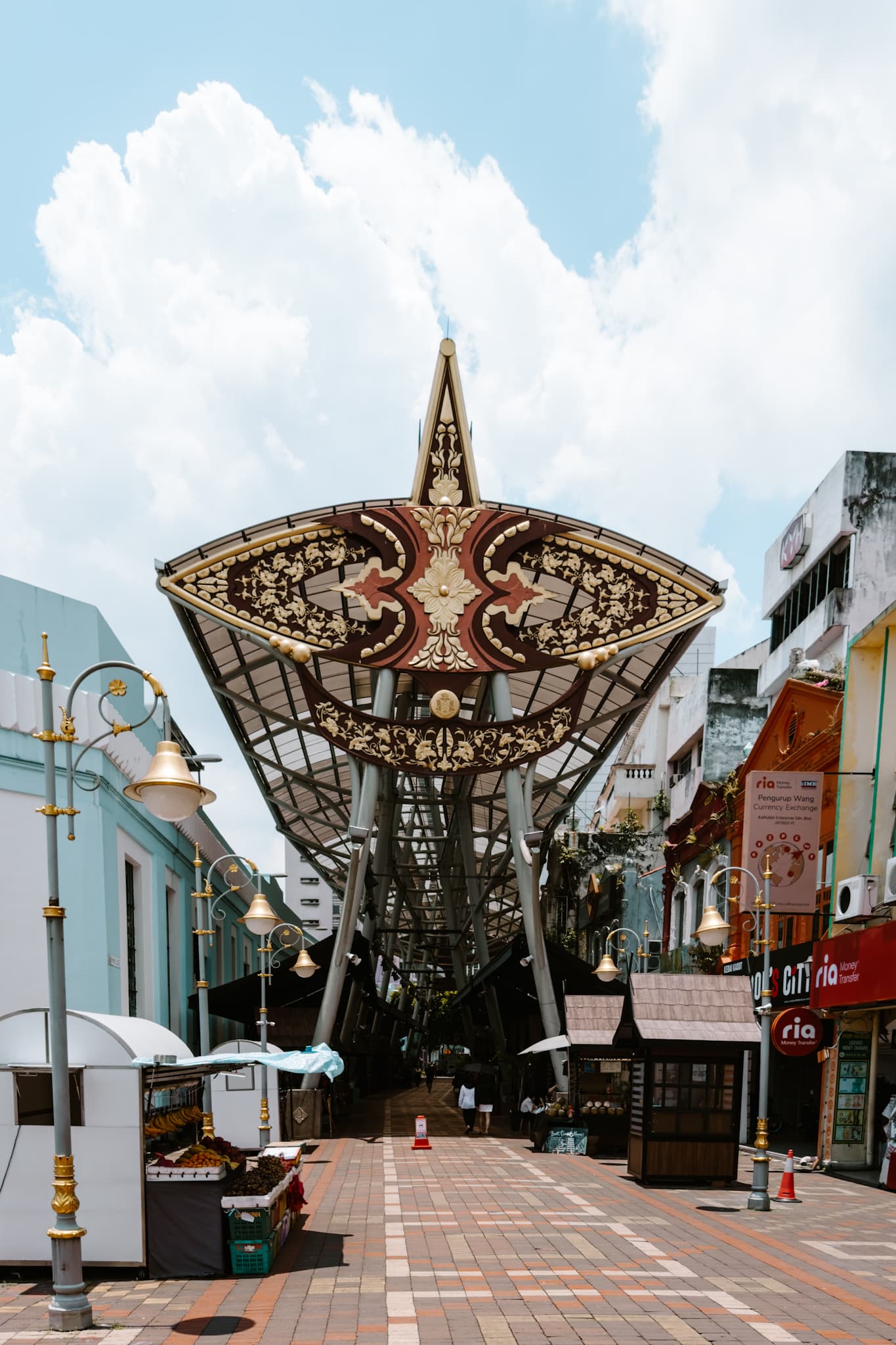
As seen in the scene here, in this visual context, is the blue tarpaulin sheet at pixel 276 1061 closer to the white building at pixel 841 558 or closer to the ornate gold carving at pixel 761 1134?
the ornate gold carving at pixel 761 1134

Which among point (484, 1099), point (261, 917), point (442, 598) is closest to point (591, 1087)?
point (484, 1099)

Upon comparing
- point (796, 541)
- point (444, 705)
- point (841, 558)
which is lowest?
point (444, 705)

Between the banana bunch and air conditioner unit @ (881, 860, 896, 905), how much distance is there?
13.0m

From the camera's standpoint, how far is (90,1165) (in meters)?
12.7

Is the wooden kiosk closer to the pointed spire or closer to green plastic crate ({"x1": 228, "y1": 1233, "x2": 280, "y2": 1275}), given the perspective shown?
green plastic crate ({"x1": 228, "y1": 1233, "x2": 280, "y2": 1275})

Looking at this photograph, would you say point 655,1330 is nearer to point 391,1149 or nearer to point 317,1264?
point 317,1264

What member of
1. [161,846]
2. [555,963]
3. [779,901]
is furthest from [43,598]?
[555,963]

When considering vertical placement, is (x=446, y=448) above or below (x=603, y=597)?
above

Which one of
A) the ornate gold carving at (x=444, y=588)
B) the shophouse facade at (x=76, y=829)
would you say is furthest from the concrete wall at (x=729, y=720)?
the shophouse facade at (x=76, y=829)

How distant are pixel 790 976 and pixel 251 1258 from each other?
18.4 meters

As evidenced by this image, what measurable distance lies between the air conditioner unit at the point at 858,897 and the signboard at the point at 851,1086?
261cm

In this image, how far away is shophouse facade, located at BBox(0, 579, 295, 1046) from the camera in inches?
887

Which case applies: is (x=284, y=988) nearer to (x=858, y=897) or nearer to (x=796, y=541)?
(x=796, y=541)

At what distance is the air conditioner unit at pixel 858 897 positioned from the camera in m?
23.4
